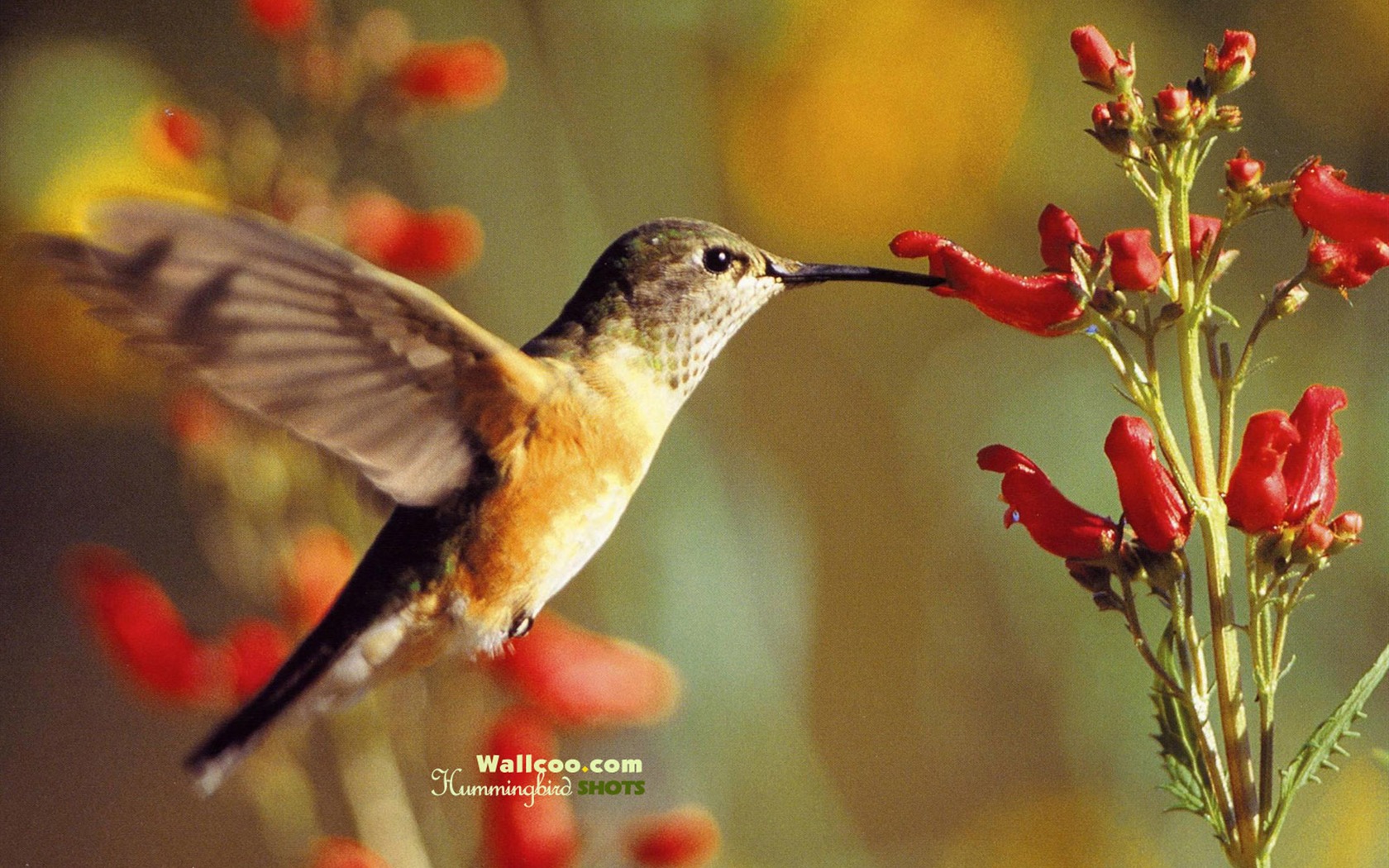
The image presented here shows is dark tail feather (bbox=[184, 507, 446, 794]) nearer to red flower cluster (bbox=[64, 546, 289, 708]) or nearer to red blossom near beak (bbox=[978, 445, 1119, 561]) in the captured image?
red flower cluster (bbox=[64, 546, 289, 708])

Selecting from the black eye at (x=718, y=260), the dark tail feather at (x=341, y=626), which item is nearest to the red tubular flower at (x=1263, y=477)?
the black eye at (x=718, y=260)

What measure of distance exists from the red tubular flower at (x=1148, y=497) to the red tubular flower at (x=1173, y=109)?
0.15m

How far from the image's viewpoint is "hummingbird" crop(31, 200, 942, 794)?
1.97ft

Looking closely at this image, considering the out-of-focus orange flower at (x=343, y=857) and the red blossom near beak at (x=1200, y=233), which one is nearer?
the red blossom near beak at (x=1200, y=233)

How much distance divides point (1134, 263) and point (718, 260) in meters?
0.31

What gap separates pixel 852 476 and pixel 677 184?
381mm

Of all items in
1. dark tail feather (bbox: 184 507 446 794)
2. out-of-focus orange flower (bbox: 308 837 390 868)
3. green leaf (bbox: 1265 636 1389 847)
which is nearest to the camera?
green leaf (bbox: 1265 636 1389 847)

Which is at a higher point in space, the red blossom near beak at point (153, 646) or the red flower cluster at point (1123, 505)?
the red flower cluster at point (1123, 505)

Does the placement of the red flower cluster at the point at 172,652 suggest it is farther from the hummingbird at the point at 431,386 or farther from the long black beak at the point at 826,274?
the long black beak at the point at 826,274

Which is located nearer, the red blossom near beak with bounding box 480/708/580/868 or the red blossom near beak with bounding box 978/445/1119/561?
the red blossom near beak with bounding box 978/445/1119/561

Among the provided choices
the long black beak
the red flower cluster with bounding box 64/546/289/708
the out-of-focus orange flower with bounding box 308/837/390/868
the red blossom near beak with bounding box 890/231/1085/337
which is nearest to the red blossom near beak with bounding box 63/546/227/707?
the red flower cluster with bounding box 64/546/289/708

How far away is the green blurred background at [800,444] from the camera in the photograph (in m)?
1.26

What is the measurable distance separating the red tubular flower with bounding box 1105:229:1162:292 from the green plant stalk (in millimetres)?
27

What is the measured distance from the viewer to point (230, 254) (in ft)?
1.96
